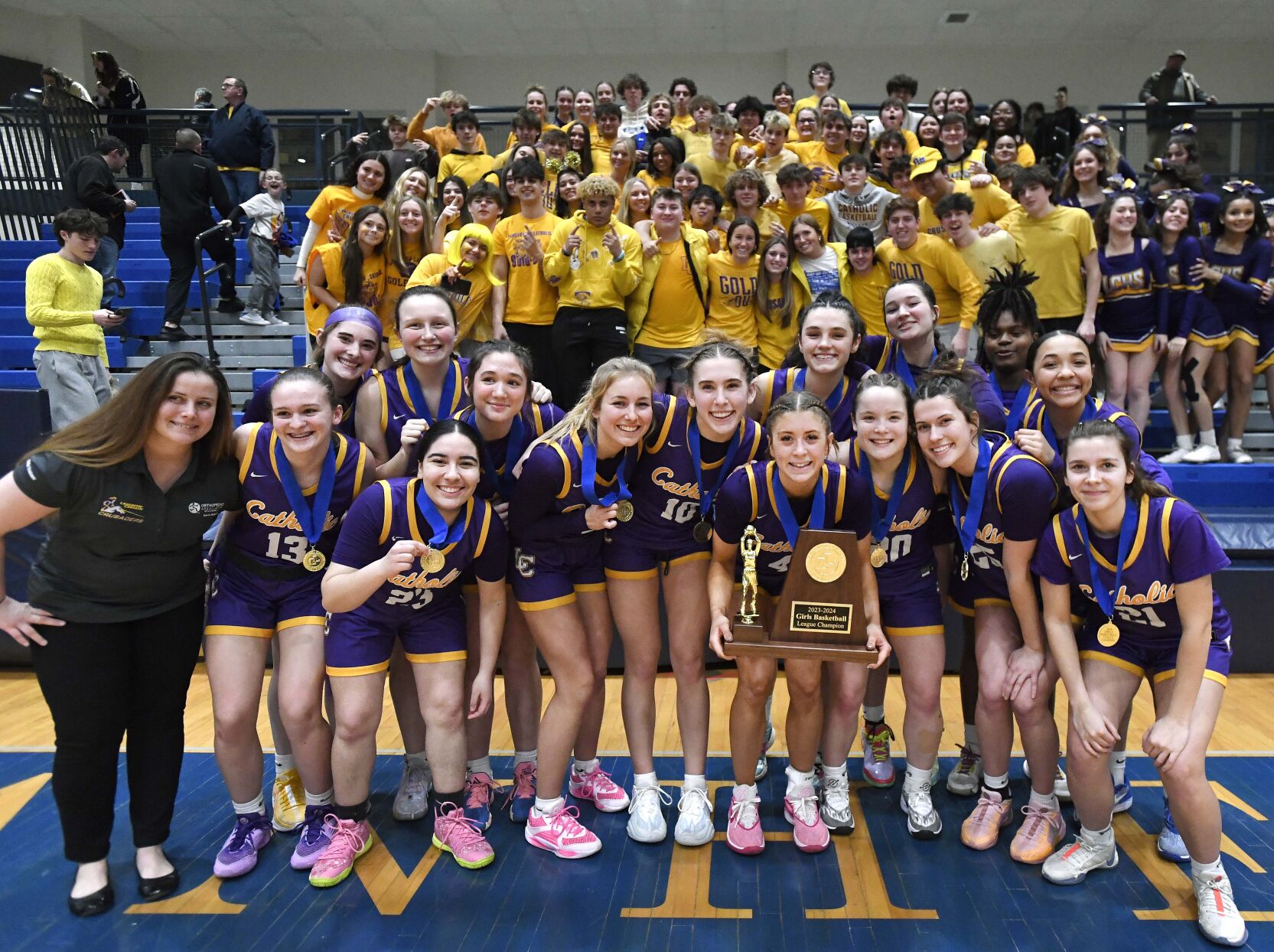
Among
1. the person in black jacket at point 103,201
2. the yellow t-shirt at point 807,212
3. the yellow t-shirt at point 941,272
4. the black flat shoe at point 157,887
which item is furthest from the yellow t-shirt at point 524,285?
the person in black jacket at point 103,201

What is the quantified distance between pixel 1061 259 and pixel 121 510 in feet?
16.6

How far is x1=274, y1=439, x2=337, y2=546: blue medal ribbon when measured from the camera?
293cm

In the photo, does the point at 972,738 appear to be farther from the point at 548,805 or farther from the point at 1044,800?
the point at 548,805

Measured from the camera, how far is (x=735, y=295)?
5.14 m

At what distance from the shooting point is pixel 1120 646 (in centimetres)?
283

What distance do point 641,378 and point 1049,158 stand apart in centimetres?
760

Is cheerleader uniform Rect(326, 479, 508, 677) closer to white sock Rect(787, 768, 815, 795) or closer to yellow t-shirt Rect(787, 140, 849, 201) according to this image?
white sock Rect(787, 768, 815, 795)

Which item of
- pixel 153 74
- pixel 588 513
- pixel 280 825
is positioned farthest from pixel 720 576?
pixel 153 74

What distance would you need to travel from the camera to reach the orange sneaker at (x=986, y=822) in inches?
120

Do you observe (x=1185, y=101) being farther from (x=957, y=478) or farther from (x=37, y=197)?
(x=37, y=197)

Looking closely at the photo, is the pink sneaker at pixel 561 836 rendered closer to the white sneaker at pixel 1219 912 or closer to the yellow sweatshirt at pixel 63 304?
the white sneaker at pixel 1219 912

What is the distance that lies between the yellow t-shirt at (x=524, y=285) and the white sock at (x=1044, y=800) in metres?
3.55

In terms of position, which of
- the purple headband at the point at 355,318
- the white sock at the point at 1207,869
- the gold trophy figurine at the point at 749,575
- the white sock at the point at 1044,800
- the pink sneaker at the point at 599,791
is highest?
the purple headband at the point at 355,318

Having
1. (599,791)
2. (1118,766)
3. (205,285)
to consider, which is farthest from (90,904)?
(205,285)
